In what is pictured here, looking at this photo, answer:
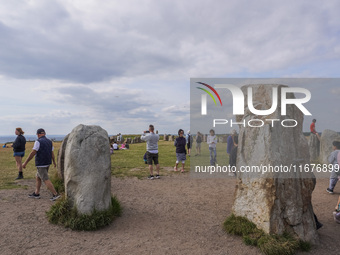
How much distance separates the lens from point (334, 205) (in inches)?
350

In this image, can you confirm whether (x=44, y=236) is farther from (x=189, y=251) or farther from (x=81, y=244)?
(x=189, y=251)

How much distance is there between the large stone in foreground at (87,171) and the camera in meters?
6.91

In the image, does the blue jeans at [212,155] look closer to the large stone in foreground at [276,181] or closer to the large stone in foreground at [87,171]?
the large stone in foreground at [276,181]

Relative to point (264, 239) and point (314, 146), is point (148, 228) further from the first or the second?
point (314, 146)

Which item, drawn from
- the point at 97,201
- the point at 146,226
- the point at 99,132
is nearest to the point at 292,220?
the point at 146,226

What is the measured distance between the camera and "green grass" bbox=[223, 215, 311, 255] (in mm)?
5441

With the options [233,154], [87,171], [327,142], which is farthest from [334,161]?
[87,171]

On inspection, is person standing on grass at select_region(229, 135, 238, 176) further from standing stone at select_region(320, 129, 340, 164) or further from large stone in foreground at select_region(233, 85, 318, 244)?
large stone in foreground at select_region(233, 85, 318, 244)

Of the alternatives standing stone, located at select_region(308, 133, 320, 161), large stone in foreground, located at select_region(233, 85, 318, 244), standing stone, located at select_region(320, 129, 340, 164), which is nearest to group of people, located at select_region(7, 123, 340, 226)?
standing stone, located at select_region(308, 133, 320, 161)

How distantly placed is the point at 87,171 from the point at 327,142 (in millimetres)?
14800

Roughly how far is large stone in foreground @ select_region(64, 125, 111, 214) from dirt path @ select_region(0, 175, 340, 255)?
0.74 m

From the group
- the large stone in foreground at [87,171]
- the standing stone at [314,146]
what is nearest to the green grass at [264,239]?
the large stone in foreground at [87,171]

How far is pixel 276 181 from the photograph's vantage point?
231 inches

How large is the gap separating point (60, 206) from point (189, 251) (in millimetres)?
3617
